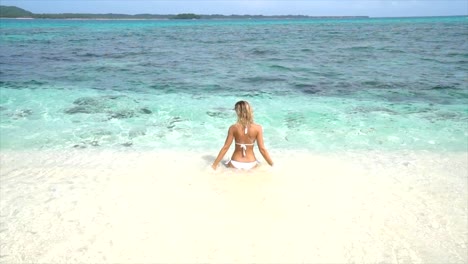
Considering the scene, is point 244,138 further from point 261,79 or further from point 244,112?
point 261,79

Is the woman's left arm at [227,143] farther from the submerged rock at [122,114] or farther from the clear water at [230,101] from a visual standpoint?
the submerged rock at [122,114]

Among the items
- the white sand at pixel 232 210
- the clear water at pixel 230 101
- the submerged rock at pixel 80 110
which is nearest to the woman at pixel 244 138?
the white sand at pixel 232 210

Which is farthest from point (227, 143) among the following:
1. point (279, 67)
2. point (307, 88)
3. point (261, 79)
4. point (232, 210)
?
point (279, 67)

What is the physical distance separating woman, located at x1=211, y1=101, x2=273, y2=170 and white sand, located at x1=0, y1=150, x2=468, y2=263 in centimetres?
17

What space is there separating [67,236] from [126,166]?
2.26 meters

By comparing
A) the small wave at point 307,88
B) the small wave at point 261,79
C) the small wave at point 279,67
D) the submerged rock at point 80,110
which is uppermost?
the small wave at point 279,67

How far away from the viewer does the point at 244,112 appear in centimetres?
561

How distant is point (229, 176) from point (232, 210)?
1.04m

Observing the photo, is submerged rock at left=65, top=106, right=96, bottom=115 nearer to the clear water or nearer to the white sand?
the clear water

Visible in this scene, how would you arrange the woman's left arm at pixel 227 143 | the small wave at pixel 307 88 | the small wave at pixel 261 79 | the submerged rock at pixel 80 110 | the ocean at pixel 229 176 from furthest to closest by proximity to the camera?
the small wave at pixel 261 79
the small wave at pixel 307 88
the submerged rock at pixel 80 110
the woman's left arm at pixel 227 143
the ocean at pixel 229 176

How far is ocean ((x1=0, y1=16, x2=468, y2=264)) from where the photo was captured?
4.16 meters

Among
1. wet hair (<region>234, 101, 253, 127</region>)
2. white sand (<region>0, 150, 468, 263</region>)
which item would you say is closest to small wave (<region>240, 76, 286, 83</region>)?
white sand (<region>0, 150, 468, 263</region>)

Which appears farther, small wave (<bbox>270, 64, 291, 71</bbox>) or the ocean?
small wave (<bbox>270, 64, 291, 71</bbox>)

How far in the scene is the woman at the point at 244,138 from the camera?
565 cm
